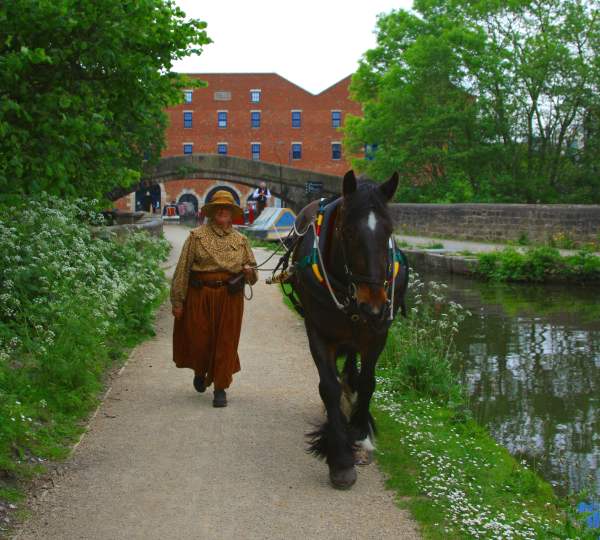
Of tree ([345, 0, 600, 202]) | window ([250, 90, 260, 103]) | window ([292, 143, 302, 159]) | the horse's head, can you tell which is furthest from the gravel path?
window ([250, 90, 260, 103])

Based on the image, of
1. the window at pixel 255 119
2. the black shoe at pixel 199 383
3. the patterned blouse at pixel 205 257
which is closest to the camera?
the patterned blouse at pixel 205 257

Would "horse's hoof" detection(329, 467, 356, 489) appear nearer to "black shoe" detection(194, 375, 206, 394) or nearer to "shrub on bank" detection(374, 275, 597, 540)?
"shrub on bank" detection(374, 275, 597, 540)

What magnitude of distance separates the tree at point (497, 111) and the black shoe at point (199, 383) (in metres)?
30.0

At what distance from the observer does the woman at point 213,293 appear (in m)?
7.20

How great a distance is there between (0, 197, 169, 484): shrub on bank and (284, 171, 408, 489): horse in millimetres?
1946

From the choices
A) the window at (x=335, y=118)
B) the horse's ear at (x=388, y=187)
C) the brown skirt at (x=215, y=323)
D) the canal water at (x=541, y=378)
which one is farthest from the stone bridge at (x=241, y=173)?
the horse's ear at (x=388, y=187)

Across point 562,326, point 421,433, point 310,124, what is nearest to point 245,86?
point 310,124

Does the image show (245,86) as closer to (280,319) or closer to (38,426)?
(280,319)

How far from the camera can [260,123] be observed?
7988cm

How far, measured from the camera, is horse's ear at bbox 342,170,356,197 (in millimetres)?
5082

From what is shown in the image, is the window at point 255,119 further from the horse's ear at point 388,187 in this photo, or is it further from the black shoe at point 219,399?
the horse's ear at point 388,187

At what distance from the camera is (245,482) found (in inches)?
212

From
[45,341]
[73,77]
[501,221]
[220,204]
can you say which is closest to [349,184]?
[220,204]

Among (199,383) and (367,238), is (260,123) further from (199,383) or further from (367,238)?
(367,238)
